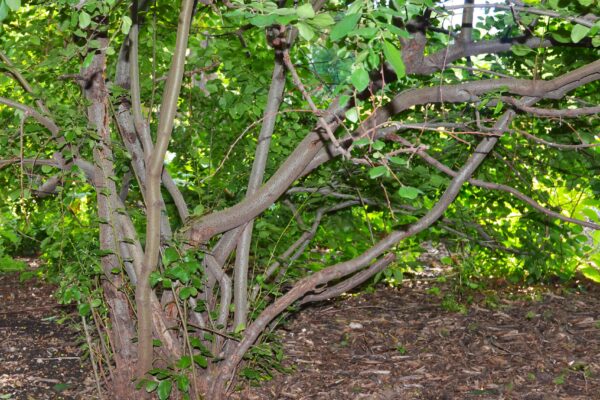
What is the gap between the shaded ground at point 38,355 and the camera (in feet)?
13.3

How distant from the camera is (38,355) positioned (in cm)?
459

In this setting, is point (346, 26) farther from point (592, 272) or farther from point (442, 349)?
point (592, 272)

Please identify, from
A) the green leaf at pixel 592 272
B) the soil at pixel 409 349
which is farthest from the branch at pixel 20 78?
the green leaf at pixel 592 272

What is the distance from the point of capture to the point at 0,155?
11.5 feet

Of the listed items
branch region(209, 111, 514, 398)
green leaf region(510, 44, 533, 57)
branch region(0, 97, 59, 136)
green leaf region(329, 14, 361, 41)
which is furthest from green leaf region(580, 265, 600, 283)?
green leaf region(329, 14, 361, 41)

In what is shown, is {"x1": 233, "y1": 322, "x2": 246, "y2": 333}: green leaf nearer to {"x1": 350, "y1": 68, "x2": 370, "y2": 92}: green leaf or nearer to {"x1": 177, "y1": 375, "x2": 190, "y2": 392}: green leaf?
{"x1": 177, "y1": 375, "x2": 190, "y2": 392}: green leaf

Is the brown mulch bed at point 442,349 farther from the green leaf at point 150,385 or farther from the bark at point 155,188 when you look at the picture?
the bark at point 155,188

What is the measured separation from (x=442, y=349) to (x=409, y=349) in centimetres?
19

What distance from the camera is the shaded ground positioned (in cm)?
406

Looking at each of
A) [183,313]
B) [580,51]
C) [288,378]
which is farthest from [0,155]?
[580,51]

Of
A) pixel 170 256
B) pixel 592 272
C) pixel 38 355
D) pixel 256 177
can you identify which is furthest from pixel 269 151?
pixel 592 272

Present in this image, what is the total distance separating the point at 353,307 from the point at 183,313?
1.92 m

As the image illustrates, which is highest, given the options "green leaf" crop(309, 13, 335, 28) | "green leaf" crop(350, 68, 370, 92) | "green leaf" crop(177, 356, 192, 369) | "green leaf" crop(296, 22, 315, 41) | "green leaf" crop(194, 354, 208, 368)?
"green leaf" crop(309, 13, 335, 28)

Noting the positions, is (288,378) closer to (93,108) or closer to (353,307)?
(353,307)
